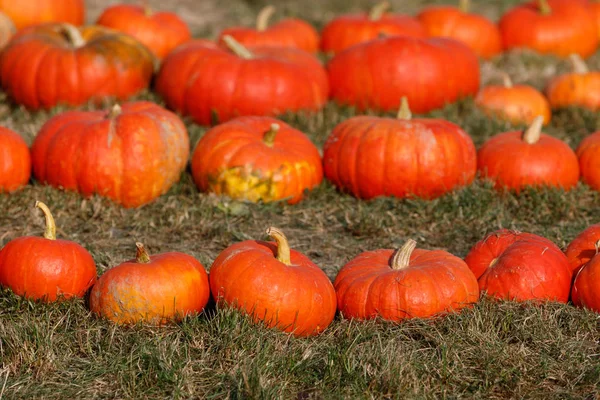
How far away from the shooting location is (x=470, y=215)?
5102mm

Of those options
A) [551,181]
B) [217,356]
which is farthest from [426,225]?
[217,356]

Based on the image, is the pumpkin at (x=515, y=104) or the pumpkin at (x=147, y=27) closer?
the pumpkin at (x=515, y=104)

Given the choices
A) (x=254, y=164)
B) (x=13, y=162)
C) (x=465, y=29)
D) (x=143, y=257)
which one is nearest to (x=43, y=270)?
(x=143, y=257)

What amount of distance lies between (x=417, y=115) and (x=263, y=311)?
364 centimetres

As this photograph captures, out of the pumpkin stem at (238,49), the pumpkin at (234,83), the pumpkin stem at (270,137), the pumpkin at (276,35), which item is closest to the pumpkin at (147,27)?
the pumpkin at (276,35)

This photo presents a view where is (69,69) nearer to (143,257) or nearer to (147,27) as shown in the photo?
(147,27)

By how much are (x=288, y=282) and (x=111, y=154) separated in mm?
1824

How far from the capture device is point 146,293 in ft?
12.0

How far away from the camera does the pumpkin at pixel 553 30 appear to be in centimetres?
923

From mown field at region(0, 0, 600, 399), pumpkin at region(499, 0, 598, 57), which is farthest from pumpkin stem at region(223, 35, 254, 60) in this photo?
pumpkin at region(499, 0, 598, 57)

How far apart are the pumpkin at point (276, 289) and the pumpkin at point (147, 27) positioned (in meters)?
4.90

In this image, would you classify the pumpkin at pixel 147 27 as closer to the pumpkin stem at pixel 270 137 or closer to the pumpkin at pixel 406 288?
the pumpkin stem at pixel 270 137

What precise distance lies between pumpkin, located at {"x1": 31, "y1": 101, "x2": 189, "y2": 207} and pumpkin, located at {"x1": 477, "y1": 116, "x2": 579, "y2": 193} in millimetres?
1893

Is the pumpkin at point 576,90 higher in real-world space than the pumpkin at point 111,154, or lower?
lower
